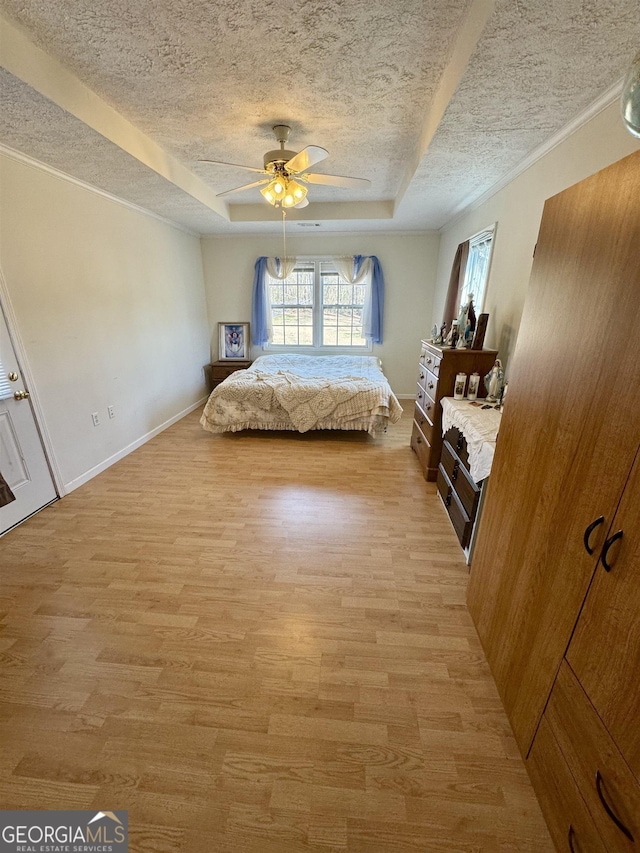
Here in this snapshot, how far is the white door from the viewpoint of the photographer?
2.17 metres

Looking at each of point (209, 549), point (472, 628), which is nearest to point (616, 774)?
point (472, 628)

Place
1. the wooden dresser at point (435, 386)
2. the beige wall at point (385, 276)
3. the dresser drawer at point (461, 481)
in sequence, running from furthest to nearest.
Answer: the beige wall at point (385, 276) < the wooden dresser at point (435, 386) < the dresser drawer at point (461, 481)

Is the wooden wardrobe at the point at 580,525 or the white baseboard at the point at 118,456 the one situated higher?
the wooden wardrobe at the point at 580,525

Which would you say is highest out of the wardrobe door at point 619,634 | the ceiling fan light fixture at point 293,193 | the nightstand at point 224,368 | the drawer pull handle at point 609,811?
the ceiling fan light fixture at point 293,193

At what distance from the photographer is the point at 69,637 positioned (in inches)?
59.4

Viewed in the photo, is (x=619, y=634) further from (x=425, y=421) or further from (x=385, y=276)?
(x=385, y=276)

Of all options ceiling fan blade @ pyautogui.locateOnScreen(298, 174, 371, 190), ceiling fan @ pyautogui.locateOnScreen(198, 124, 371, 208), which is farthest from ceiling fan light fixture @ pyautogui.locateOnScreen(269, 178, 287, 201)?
ceiling fan blade @ pyautogui.locateOnScreen(298, 174, 371, 190)

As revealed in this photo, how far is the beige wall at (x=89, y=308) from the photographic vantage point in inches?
89.3

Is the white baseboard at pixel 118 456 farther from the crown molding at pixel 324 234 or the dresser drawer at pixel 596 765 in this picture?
the dresser drawer at pixel 596 765

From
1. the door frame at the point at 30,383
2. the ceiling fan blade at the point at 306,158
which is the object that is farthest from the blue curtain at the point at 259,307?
the door frame at the point at 30,383

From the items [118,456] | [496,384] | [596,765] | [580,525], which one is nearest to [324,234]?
[496,384]

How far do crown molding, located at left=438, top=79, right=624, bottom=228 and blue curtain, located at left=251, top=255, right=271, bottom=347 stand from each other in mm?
2814

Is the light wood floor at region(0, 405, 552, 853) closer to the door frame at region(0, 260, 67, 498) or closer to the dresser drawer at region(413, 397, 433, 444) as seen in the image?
the door frame at region(0, 260, 67, 498)

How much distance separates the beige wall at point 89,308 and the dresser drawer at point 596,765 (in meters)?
3.25
